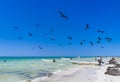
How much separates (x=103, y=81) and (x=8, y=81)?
8.68 m

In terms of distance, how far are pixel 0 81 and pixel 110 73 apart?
10.2 metres

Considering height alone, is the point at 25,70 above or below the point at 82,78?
above

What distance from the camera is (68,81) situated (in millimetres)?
19844

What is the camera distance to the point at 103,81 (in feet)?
57.9

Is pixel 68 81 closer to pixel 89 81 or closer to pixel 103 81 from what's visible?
pixel 89 81

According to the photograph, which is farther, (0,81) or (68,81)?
(0,81)

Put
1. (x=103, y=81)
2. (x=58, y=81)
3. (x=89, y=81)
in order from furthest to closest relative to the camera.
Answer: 1. (x=58, y=81)
2. (x=89, y=81)
3. (x=103, y=81)

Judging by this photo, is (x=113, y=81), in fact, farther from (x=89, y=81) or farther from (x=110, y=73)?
(x=110, y=73)

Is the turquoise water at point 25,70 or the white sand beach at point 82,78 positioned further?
the turquoise water at point 25,70

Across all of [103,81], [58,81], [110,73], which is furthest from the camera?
[110,73]

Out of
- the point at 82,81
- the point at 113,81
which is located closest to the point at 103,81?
the point at 113,81

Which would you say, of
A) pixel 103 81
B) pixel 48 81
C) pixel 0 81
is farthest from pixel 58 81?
pixel 0 81

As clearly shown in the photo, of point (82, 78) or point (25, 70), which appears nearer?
point (82, 78)

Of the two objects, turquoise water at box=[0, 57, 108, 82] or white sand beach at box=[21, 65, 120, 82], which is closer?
white sand beach at box=[21, 65, 120, 82]
